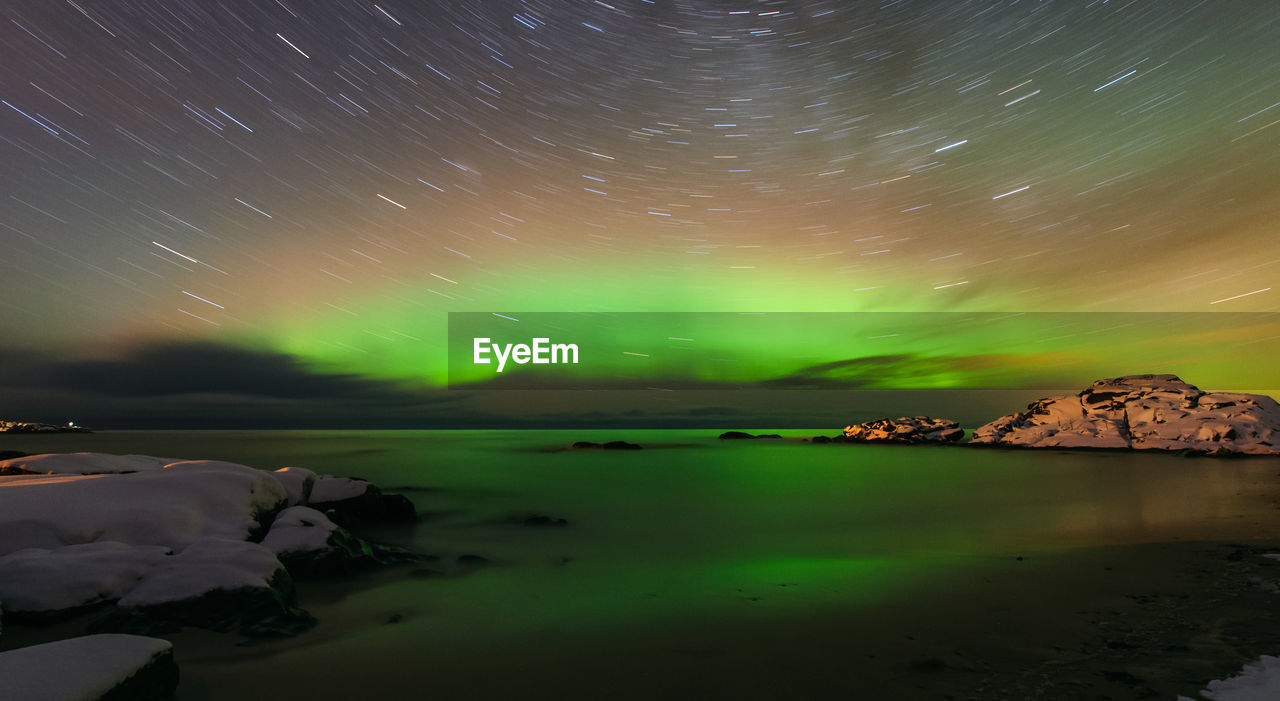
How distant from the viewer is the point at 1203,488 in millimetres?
25297

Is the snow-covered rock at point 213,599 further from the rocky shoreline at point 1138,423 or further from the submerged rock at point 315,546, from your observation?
the rocky shoreline at point 1138,423

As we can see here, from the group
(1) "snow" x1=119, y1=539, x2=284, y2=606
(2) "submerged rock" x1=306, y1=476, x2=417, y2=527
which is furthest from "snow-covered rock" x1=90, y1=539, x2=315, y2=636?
(2) "submerged rock" x1=306, y1=476, x2=417, y2=527

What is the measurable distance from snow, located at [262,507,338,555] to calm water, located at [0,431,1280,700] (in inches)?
30.8

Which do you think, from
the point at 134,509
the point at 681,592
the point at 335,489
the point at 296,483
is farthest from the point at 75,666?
the point at 335,489

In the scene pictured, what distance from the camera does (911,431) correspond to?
9406 centimetres

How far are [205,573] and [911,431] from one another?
101174 millimetres

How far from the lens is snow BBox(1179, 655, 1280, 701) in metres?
4.69

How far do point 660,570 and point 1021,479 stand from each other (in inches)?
1217

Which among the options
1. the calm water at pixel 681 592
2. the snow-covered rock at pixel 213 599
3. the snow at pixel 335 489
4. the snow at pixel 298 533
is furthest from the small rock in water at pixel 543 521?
the snow-covered rock at pixel 213 599

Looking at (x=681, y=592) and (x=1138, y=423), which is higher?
(x=681, y=592)

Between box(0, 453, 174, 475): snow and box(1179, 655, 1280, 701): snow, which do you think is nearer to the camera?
box(1179, 655, 1280, 701): snow

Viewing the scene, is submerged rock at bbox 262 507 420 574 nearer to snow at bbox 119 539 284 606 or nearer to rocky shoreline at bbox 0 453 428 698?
rocky shoreline at bbox 0 453 428 698

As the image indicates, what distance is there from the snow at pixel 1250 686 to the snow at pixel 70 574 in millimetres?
11422

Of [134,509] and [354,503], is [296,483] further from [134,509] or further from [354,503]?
A: [134,509]
